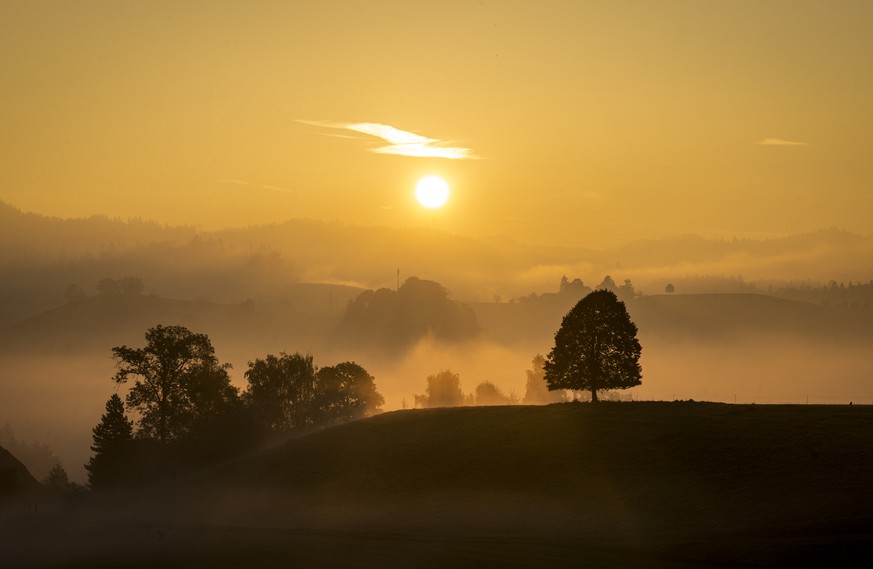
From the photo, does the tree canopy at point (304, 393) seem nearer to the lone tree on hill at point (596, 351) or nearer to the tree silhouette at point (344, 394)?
the tree silhouette at point (344, 394)

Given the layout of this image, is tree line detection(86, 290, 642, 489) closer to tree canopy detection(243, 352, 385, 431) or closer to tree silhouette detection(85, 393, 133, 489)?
tree silhouette detection(85, 393, 133, 489)

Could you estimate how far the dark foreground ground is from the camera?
6300 cm

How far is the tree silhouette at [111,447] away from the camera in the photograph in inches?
A: 4924

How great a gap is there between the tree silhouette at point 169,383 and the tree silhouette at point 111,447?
2067 mm

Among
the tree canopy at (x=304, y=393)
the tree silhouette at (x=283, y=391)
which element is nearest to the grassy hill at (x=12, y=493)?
the tree canopy at (x=304, y=393)

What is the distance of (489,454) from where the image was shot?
323 ft

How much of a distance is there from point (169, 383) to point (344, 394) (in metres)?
44.0

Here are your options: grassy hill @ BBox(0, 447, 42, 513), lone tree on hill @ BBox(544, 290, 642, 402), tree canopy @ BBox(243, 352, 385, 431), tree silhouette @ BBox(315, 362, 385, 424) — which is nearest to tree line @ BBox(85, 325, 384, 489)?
grassy hill @ BBox(0, 447, 42, 513)

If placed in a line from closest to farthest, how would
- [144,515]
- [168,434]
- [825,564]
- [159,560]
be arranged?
[825,564] < [159,560] < [144,515] < [168,434]

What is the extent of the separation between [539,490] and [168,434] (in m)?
57.9

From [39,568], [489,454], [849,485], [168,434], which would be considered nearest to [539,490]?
[489,454]

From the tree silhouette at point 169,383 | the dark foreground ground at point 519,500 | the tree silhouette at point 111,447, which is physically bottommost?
the dark foreground ground at point 519,500

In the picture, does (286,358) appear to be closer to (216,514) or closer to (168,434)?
(168,434)

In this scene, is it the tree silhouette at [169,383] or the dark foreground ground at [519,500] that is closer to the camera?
the dark foreground ground at [519,500]
